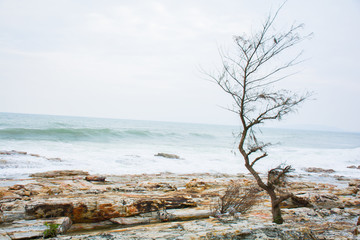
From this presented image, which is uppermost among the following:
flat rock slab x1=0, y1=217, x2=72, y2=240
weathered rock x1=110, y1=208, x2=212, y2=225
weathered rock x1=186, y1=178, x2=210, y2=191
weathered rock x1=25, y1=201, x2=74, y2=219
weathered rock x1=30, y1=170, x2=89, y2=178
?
weathered rock x1=25, y1=201, x2=74, y2=219

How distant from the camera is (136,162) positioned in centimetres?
1922

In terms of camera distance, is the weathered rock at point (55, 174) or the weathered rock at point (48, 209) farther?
the weathered rock at point (55, 174)

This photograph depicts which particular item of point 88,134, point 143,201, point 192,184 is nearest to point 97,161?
point 192,184

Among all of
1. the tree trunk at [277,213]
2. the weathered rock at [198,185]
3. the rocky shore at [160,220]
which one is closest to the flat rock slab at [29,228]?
the rocky shore at [160,220]

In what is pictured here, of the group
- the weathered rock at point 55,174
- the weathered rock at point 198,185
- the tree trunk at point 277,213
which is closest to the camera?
the tree trunk at point 277,213

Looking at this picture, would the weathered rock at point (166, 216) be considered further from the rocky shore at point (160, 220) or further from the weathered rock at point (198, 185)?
the weathered rock at point (198, 185)

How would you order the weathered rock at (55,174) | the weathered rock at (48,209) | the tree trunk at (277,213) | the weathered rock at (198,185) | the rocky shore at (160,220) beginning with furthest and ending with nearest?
the weathered rock at (55,174)
the weathered rock at (198,185)
the tree trunk at (277,213)
the weathered rock at (48,209)
the rocky shore at (160,220)

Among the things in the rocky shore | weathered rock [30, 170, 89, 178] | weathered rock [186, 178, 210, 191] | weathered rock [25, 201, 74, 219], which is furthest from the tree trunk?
weathered rock [30, 170, 89, 178]

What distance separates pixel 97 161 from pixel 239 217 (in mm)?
14461

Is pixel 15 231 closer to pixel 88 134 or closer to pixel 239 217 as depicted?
pixel 239 217

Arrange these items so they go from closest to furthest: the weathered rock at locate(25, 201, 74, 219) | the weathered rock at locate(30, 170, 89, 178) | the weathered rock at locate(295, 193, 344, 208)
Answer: the weathered rock at locate(25, 201, 74, 219), the weathered rock at locate(295, 193, 344, 208), the weathered rock at locate(30, 170, 89, 178)

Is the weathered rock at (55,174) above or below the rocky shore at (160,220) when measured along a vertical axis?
below

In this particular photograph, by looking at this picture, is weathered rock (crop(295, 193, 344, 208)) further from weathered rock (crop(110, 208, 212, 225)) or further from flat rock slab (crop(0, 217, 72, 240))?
flat rock slab (crop(0, 217, 72, 240))

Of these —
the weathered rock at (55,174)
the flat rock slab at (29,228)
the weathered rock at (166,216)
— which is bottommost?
the weathered rock at (55,174)
